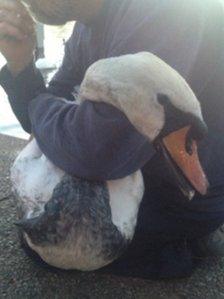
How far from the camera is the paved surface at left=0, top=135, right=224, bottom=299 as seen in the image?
61.6 inches

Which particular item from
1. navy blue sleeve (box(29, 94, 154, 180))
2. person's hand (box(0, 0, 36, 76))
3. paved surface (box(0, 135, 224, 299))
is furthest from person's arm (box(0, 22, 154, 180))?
paved surface (box(0, 135, 224, 299))

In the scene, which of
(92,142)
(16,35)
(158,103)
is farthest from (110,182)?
(16,35)

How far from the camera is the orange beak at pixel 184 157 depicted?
1225 mm

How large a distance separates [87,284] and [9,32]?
69cm

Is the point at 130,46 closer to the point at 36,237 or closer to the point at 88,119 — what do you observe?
the point at 88,119

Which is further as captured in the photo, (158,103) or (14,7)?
(14,7)

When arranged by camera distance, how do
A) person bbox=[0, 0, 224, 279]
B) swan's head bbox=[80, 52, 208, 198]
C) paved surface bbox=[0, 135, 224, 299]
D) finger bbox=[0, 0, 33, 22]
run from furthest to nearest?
paved surface bbox=[0, 135, 224, 299], finger bbox=[0, 0, 33, 22], person bbox=[0, 0, 224, 279], swan's head bbox=[80, 52, 208, 198]

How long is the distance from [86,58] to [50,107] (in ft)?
0.95

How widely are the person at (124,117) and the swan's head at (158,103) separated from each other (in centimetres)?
5

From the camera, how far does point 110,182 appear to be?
139 cm

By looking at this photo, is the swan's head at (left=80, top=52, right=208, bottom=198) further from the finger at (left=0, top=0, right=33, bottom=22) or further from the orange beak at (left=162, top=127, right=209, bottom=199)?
the finger at (left=0, top=0, right=33, bottom=22)

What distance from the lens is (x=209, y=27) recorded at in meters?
1.38

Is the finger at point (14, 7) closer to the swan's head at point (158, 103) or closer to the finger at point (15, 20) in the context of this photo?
the finger at point (15, 20)

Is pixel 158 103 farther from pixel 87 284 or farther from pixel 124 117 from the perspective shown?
pixel 87 284
